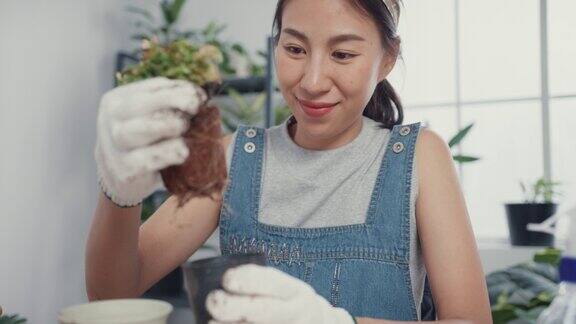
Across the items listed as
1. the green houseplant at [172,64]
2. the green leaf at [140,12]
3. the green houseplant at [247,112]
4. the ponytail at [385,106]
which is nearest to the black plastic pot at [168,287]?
the green houseplant at [172,64]

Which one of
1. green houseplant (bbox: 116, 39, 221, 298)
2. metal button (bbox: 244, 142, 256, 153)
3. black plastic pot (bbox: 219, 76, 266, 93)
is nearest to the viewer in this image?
metal button (bbox: 244, 142, 256, 153)

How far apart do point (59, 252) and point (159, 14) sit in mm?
1928

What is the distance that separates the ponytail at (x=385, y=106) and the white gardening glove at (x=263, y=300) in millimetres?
744

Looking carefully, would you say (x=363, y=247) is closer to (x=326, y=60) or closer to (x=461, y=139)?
(x=326, y=60)

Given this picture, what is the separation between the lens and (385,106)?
1.34m

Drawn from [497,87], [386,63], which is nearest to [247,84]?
[497,87]

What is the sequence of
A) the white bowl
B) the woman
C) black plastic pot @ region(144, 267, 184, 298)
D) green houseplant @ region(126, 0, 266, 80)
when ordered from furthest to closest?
1. green houseplant @ region(126, 0, 266, 80)
2. black plastic pot @ region(144, 267, 184, 298)
3. the woman
4. the white bowl

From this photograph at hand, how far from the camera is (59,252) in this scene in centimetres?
321

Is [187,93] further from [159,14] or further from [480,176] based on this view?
[159,14]

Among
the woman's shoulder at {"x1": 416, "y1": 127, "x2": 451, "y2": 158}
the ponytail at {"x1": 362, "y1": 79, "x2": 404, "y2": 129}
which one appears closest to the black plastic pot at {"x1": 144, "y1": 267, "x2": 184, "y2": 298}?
the ponytail at {"x1": 362, "y1": 79, "x2": 404, "y2": 129}

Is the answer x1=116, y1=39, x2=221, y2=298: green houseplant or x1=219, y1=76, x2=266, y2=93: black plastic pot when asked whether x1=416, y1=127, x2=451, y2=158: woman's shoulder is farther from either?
x1=219, y1=76, x2=266, y2=93: black plastic pot

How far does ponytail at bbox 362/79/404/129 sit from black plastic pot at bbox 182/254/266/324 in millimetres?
844

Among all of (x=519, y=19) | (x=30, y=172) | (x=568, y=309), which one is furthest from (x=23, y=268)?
(x=519, y=19)

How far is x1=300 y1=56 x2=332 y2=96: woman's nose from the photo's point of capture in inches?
41.1
